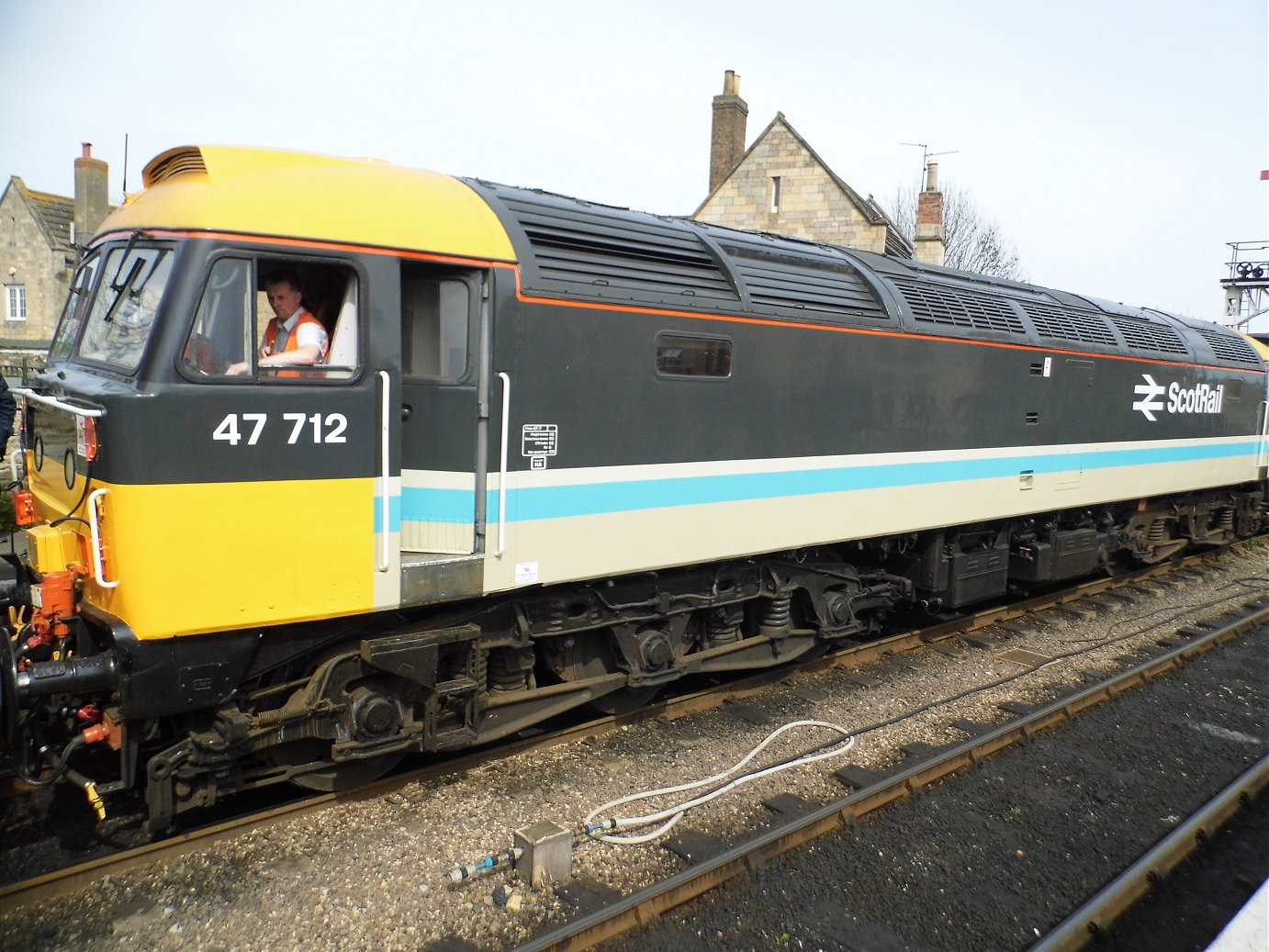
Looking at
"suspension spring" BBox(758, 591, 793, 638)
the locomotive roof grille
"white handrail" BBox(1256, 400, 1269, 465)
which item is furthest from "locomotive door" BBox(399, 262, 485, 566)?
"white handrail" BBox(1256, 400, 1269, 465)

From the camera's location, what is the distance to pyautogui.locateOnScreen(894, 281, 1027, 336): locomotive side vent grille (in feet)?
24.0

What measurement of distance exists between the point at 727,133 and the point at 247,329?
25.9m

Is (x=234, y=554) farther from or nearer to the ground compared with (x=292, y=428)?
nearer to the ground

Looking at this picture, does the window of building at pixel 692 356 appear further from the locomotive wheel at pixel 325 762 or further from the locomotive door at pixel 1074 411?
the locomotive door at pixel 1074 411

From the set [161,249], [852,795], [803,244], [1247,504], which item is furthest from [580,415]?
[1247,504]

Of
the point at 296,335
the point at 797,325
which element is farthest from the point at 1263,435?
the point at 296,335

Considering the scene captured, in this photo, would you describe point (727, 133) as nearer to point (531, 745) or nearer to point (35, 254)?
point (35, 254)

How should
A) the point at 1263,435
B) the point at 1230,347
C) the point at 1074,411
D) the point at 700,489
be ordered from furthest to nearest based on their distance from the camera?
the point at 1263,435, the point at 1230,347, the point at 1074,411, the point at 700,489

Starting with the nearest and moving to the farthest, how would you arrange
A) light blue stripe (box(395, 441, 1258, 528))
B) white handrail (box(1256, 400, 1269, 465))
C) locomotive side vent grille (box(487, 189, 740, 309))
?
light blue stripe (box(395, 441, 1258, 528)) → locomotive side vent grille (box(487, 189, 740, 309)) → white handrail (box(1256, 400, 1269, 465))

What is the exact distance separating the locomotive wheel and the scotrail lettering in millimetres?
8583

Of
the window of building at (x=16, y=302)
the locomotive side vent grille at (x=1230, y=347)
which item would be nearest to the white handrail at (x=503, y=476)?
the locomotive side vent grille at (x=1230, y=347)

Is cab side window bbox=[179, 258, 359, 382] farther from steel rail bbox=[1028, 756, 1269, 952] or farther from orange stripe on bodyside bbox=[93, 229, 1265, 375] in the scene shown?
steel rail bbox=[1028, 756, 1269, 952]

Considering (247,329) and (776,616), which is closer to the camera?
(247,329)

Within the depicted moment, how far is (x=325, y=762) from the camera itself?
474 cm
